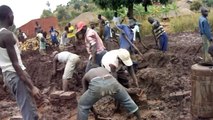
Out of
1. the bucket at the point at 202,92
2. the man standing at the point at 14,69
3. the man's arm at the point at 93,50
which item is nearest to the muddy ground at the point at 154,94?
the bucket at the point at 202,92

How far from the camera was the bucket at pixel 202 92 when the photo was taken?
5895mm

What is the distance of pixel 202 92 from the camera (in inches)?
236

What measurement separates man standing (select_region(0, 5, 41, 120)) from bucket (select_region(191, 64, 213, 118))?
7.78 feet

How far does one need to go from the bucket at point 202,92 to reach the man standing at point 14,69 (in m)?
2.37

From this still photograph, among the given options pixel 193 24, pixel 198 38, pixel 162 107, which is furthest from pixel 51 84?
pixel 193 24

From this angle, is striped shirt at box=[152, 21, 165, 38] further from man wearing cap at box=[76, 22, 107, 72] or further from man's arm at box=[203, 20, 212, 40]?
man wearing cap at box=[76, 22, 107, 72]

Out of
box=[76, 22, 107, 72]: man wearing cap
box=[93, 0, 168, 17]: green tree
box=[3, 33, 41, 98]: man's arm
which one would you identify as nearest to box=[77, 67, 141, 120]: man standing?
box=[3, 33, 41, 98]: man's arm

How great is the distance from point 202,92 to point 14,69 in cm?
279

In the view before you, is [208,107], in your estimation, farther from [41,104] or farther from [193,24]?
[193,24]

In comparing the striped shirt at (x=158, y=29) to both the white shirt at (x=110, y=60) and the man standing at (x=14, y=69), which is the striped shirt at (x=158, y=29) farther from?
the man standing at (x=14, y=69)

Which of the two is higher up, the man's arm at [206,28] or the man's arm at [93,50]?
the man's arm at [93,50]

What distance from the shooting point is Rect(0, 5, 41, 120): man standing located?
16.5ft

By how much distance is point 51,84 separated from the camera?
1040cm

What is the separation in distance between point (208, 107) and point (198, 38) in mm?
9977
